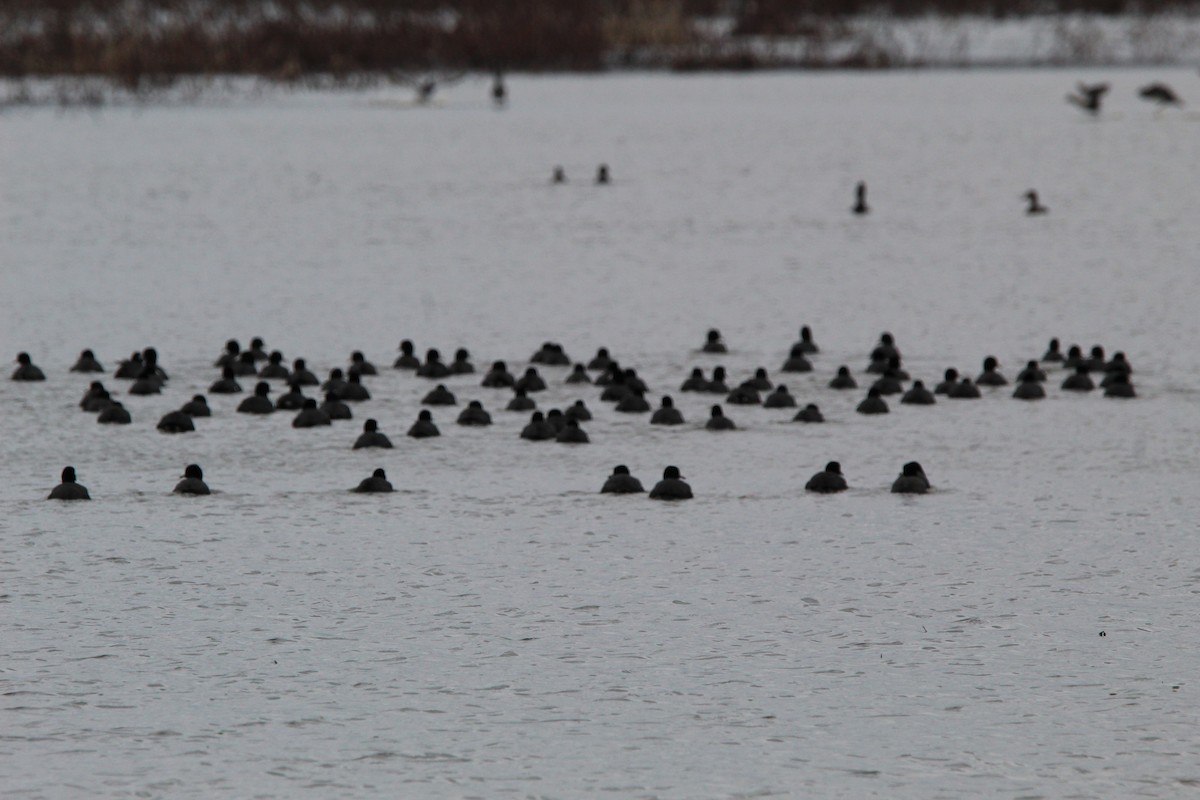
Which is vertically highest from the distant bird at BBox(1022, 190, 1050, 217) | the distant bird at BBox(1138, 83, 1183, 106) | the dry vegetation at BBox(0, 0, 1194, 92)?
the dry vegetation at BBox(0, 0, 1194, 92)

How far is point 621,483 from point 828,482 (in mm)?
976

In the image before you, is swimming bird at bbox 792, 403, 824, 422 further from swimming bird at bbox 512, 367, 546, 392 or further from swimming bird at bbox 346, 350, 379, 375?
swimming bird at bbox 346, 350, 379, 375

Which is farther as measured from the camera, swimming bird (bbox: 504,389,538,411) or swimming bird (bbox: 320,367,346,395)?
swimming bird (bbox: 320,367,346,395)

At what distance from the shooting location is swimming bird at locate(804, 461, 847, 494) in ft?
27.2

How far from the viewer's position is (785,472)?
8.85m

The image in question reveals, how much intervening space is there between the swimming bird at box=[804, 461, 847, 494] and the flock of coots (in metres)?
1.30

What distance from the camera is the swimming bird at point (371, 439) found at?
9133 millimetres

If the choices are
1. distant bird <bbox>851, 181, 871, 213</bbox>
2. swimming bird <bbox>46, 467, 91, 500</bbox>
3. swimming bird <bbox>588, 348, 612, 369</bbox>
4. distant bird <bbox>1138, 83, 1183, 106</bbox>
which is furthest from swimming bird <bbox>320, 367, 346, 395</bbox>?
distant bird <bbox>1138, 83, 1183, 106</bbox>

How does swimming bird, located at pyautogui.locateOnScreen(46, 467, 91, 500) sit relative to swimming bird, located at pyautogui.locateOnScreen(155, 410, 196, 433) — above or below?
below

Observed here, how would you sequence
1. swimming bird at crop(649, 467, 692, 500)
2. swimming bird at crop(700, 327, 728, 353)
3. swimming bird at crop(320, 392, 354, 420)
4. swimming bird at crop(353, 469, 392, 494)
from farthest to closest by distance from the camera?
1. swimming bird at crop(700, 327, 728, 353)
2. swimming bird at crop(320, 392, 354, 420)
3. swimming bird at crop(353, 469, 392, 494)
4. swimming bird at crop(649, 467, 692, 500)

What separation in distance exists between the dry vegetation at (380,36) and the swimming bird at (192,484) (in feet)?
73.8

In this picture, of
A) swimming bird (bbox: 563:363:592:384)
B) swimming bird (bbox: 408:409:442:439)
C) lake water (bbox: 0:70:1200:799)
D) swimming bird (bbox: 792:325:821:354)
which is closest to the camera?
lake water (bbox: 0:70:1200:799)

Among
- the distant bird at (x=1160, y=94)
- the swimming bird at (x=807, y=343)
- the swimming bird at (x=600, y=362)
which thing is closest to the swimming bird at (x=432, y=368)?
the swimming bird at (x=600, y=362)

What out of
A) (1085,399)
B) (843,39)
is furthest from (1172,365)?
(843,39)
